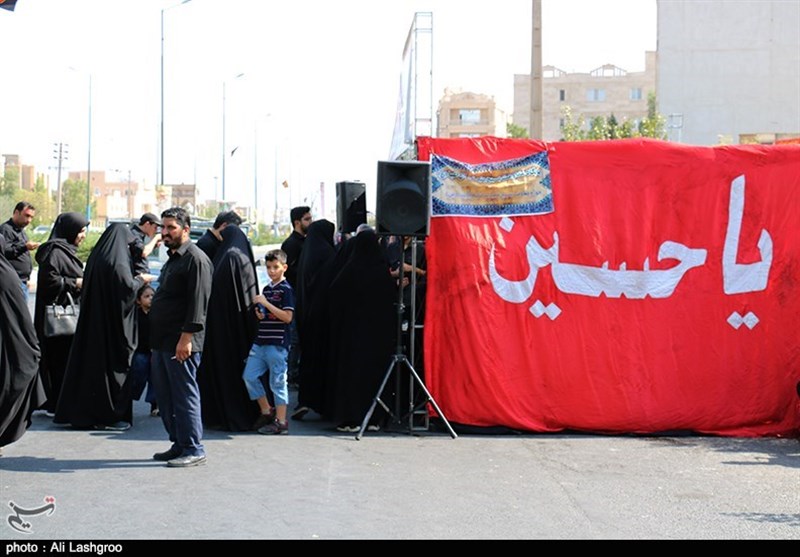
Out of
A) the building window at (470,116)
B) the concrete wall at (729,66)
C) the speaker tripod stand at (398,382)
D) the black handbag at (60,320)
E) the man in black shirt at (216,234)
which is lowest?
the speaker tripod stand at (398,382)

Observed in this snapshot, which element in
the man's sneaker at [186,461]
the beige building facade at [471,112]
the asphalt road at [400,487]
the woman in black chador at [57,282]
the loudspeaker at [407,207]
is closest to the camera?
the asphalt road at [400,487]

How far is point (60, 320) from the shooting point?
32.2 ft

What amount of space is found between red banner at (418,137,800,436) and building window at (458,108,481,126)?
123267mm

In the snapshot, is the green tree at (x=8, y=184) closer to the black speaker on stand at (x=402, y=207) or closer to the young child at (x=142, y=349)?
the young child at (x=142, y=349)

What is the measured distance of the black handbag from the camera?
9.77 m

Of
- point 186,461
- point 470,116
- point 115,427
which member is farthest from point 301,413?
point 470,116

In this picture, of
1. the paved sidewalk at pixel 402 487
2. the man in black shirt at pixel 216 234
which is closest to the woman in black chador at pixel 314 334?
the paved sidewalk at pixel 402 487

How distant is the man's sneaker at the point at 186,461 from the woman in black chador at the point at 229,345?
152cm

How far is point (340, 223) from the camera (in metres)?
12.2

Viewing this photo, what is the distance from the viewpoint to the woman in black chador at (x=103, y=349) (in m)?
9.59

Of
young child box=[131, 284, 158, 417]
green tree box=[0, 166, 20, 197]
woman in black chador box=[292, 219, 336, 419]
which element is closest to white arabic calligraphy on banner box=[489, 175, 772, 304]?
woman in black chador box=[292, 219, 336, 419]

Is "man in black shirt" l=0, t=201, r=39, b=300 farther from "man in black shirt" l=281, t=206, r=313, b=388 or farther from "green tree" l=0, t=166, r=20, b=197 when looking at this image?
"green tree" l=0, t=166, r=20, b=197

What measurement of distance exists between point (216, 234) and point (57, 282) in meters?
1.64

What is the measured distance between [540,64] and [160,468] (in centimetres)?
1271
